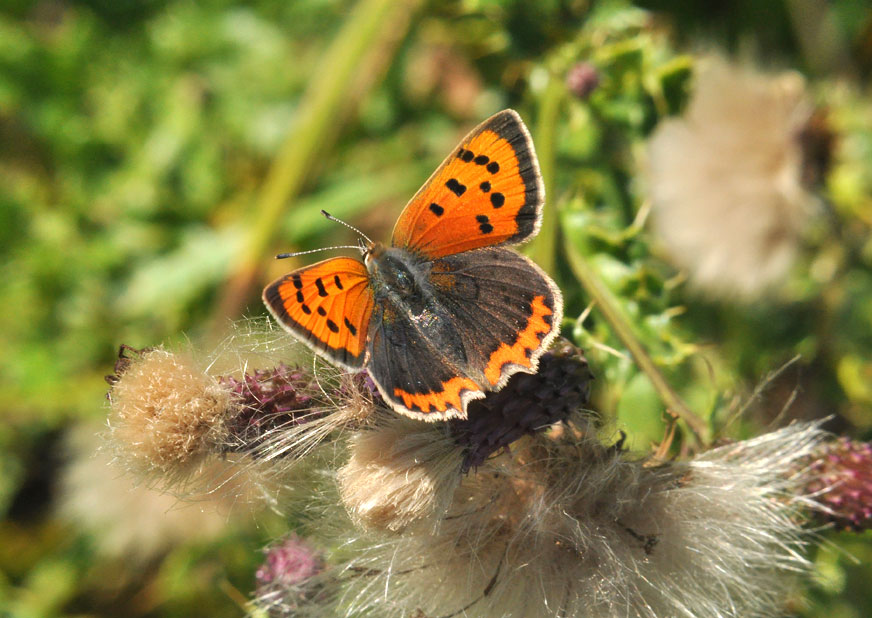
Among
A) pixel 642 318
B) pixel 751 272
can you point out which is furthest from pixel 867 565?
pixel 642 318

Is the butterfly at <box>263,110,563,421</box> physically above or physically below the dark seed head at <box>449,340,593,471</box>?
above

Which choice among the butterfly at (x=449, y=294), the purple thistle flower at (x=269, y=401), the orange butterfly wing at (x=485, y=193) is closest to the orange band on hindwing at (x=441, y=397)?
the butterfly at (x=449, y=294)

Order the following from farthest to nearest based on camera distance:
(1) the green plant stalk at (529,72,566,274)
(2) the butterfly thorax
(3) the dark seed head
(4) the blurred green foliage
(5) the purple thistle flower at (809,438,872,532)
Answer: (4) the blurred green foliage
(1) the green plant stalk at (529,72,566,274)
(5) the purple thistle flower at (809,438,872,532)
(2) the butterfly thorax
(3) the dark seed head

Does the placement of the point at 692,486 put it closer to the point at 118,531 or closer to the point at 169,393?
the point at 169,393

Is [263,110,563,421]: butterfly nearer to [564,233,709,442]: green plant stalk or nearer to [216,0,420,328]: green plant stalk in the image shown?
[564,233,709,442]: green plant stalk

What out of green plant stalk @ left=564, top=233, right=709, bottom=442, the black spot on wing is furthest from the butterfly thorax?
green plant stalk @ left=564, top=233, right=709, bottom=442

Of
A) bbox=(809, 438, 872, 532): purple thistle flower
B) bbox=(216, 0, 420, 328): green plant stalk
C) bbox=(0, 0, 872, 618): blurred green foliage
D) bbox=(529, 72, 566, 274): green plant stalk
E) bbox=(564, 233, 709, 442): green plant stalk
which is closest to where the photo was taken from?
bbox=(809, 438, 872, 532): purple thistle flower

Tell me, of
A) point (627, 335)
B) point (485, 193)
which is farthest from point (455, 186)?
point (627, 335)
